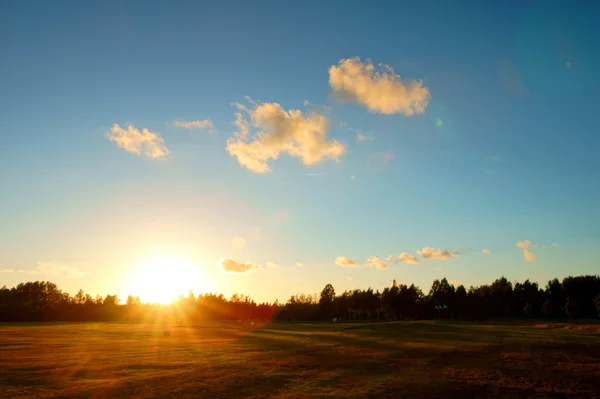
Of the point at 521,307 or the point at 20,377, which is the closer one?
the point at 20,377

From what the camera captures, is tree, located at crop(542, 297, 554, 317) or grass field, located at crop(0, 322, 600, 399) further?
tree, located at crop(542, 297, 554, 317)

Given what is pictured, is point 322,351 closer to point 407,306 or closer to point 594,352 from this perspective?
point 594,352

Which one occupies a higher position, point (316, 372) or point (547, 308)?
point (547, 308)

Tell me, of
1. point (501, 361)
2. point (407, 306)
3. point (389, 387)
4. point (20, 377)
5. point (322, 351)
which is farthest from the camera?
point (407, 306)

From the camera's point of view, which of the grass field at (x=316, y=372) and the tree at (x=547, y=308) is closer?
the grass field at (x=316, y=372)

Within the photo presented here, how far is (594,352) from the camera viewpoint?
42.2 m

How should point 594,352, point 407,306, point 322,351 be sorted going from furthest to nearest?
1. point 407,306
2. point 322,351
3. point 594,352

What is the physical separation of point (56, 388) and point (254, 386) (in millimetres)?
14116

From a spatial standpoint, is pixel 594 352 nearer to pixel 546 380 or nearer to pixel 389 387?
pixel 546 380

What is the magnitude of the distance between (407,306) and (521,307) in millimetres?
52620

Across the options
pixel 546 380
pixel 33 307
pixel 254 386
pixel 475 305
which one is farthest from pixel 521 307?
pixel 33 307

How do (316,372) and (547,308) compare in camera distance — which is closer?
(316,372)

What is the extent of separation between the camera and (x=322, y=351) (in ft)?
166

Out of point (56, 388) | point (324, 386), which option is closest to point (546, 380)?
point (324, 386)
